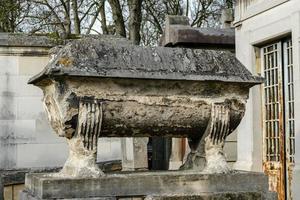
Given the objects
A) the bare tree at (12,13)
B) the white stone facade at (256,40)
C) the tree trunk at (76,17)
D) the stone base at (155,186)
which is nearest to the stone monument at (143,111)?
the stone base at (155,186)

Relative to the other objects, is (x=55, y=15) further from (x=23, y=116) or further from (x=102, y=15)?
(x=23, y=116)

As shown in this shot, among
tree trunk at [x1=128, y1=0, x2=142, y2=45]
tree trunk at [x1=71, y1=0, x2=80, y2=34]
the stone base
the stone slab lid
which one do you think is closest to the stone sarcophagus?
the stone slab lid

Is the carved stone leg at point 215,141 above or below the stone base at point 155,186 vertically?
above

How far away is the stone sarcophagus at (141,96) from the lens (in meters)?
5.63

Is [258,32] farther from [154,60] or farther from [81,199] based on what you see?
[81,199]

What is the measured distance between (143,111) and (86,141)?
615mm

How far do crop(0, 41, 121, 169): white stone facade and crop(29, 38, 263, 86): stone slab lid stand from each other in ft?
16.0

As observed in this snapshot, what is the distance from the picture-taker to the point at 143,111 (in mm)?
5875

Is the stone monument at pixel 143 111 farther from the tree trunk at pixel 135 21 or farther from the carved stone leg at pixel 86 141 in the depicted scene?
the tree trunk at pixel 135 21

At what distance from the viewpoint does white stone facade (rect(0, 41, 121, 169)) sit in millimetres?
10797

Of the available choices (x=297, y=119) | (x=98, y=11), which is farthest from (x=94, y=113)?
(x=98, y=11)

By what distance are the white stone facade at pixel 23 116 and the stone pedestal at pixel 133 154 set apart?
3.72 ft

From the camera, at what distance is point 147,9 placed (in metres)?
23.8

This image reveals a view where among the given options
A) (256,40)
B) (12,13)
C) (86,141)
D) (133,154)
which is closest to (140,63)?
(86,141)
